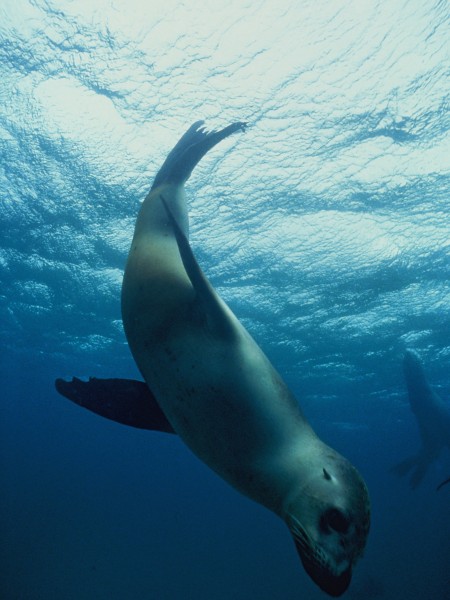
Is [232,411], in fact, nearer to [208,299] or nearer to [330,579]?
[208,299]

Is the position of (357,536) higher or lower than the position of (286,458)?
lower

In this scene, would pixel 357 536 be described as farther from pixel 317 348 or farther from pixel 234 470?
pixel 317 348

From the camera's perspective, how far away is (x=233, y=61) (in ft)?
21.5

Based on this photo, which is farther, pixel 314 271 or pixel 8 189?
pixel 314 271

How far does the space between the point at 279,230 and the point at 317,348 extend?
9990 millimetres

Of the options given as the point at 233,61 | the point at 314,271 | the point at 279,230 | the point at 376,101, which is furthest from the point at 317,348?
the point at 233,61

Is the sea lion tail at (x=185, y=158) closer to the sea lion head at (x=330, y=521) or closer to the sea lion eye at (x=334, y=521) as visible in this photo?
the sea lion head at (x=330, y=521)

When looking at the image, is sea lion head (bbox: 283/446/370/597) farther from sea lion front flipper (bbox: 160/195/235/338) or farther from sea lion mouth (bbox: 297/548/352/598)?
sea lion front flipper (bbox: 160/195/235/338)

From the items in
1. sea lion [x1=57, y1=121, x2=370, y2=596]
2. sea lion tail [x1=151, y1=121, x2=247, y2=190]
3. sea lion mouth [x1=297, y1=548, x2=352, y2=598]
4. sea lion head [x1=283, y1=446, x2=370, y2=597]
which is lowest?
sea lion mouth [x1=297, y1=548, x2=352, y2=598]

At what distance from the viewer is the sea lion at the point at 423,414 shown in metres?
14.5

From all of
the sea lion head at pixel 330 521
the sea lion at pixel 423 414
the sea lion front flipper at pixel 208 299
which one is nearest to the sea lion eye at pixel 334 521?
the sea lion head at pixel 330 521

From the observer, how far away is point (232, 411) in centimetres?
170

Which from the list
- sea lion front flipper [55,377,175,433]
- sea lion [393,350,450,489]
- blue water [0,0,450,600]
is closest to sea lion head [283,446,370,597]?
sea lion front flipper [55,377,175,433]

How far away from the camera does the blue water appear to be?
630 cm
